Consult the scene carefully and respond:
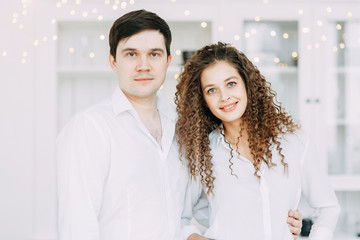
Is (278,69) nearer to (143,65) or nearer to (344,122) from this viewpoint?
(344,122)

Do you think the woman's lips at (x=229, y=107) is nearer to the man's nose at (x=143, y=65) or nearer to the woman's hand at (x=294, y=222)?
the man's nose at (x=143, y=65)

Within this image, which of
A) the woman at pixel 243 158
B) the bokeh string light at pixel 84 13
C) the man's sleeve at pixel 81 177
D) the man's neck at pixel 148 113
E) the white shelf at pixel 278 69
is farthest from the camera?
the white shelf at pixel 278 69

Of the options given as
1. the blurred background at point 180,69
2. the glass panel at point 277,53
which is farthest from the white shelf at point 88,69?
the glass panel at point 277,53

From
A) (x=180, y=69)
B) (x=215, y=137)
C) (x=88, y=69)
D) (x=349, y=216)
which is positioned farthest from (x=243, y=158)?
(x=349, y=216)

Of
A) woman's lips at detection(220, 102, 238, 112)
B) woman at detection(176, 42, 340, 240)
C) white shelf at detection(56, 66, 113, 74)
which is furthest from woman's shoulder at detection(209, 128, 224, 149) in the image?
A: white shelf at detection(56, 66, 113, 74)

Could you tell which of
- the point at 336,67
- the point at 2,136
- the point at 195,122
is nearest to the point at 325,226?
the point at 195,122

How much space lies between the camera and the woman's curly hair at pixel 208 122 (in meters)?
1.50

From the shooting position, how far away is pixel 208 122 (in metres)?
1.64

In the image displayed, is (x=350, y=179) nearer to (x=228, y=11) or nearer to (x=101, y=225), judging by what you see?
(x=228, y=11)

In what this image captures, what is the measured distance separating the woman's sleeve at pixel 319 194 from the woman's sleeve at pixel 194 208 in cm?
40

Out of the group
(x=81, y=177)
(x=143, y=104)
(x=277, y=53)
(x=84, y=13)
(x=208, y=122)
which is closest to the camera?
(x=81, y=177)

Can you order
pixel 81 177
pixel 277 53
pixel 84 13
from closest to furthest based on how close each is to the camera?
pixel 81 177 → pixel 84 13 → pixel 277 53

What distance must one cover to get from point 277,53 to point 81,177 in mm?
1627

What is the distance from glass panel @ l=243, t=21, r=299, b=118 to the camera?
A: 243cm
